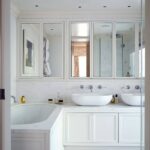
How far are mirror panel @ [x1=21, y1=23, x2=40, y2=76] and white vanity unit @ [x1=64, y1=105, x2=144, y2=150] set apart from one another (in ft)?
3.83

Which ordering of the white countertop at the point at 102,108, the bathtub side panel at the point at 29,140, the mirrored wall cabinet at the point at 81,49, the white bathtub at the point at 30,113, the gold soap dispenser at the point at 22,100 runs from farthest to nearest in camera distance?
the mirrored wall cabinet at the point at 81,49 → the gold soap dispenser at the point at 22,100 → the white bathtub at the point at 30,113 → the white countertop at the point at 102,108 → the bathtub side panel at the point at 29,140

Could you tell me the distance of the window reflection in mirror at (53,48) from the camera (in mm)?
4391

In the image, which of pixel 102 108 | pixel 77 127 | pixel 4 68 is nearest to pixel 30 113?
pixel 77 127

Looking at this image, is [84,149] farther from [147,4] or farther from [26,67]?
[147,4]

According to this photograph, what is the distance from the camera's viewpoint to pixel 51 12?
4.32 m

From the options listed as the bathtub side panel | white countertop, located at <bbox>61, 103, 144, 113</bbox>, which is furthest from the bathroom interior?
the bathtub side panel

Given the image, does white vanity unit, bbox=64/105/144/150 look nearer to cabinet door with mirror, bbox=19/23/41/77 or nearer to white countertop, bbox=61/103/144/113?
white countertop, bbox=61/103/144/113

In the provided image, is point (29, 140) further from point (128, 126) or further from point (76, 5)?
point (76, 5)

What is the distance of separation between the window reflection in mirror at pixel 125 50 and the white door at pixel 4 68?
3044 millimetres

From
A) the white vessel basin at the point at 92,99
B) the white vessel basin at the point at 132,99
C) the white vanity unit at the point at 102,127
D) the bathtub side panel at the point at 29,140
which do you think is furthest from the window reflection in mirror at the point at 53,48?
the bathtub side panel at the point at 29,140

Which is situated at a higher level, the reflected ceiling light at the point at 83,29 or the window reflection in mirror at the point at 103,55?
the reflected ceiling light at the point at 83,29

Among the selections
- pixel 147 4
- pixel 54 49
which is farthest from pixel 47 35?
pixel 147 4

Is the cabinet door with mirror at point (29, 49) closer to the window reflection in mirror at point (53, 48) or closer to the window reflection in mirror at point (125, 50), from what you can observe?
the window reflection in mirror at point (53, 48)

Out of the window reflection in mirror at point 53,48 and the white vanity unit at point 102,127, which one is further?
the window reflection in mirror at point 53,48
